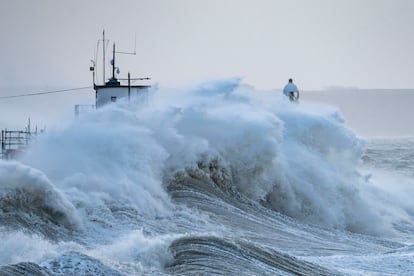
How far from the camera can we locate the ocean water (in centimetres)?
1253

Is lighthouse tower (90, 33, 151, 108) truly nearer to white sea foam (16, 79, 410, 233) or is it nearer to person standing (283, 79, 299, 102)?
white sea foam (16, 79, 410, 233)

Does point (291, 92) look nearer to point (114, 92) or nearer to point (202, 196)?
point (114, 92)

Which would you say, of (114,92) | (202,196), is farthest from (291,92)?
(202,196)

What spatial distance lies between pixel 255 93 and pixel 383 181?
9121 millimetres

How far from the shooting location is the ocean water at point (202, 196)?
12531 millimetres

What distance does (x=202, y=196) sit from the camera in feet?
61.9

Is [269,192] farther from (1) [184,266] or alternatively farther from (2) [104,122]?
(1) [184,266]

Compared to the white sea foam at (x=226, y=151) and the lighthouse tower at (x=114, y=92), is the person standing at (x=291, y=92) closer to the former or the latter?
the white sea foam at (x=226, y=151)

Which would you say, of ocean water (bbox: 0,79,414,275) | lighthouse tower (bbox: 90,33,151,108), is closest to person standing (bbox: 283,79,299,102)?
ocean water (bbox: 0,79,414,275)

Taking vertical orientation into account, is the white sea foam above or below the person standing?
below

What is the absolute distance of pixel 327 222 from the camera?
856 inches

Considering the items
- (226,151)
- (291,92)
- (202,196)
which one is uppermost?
(291,92)

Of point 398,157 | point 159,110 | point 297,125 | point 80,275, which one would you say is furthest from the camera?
point 398,157

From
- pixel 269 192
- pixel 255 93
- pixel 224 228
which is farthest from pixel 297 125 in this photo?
pixel 224 228
